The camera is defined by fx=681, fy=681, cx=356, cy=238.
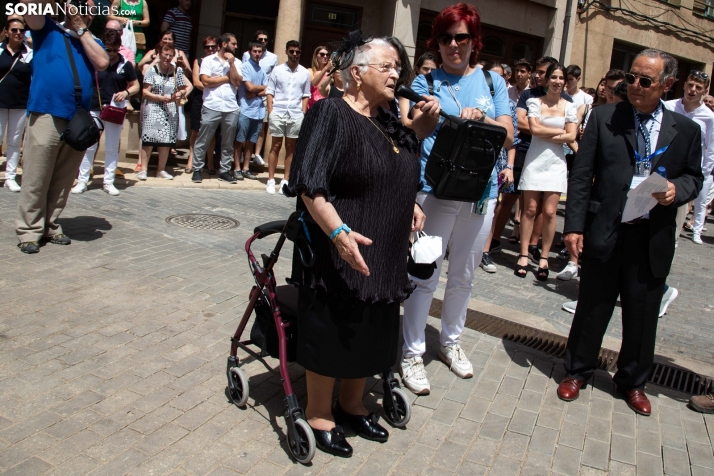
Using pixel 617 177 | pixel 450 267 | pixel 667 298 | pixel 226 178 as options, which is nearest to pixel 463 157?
pixel 450 267

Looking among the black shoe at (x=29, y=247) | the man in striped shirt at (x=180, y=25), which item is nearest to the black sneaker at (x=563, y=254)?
the black shoe at (x=29, y=247)

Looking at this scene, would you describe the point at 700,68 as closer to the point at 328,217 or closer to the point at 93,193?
the point at 93,193

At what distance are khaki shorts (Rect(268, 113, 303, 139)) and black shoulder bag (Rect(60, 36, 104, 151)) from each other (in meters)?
4.57

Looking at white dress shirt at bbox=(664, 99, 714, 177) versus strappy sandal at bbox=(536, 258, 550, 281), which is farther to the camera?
white dress shirt at bbox=(664, 99, 714, 177)

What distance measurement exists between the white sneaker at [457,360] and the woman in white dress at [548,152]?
303 centimetres

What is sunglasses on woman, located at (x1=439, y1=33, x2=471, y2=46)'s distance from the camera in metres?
4.12

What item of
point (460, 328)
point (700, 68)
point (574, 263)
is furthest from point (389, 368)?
point (700, 68)

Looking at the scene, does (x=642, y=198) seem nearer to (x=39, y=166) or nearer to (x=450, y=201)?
(x=450, y=201)

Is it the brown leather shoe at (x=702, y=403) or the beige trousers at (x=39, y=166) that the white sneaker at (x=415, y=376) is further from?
the beige trousers at (x=39, y=166)

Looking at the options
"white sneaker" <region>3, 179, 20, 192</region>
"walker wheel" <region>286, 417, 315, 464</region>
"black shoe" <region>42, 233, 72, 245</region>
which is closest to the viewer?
"walker wheel" <region>286, 417, 315, 464</region>

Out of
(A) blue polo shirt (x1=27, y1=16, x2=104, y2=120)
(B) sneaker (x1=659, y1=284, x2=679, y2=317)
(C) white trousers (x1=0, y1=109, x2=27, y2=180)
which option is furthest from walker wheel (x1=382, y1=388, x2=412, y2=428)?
(C) white trousers (x1=0, y1=109, x2=27, y2=180)

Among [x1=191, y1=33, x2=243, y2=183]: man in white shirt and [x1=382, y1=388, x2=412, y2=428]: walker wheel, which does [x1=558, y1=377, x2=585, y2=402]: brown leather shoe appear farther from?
[x1=191, y1=33, x2=243, y2=183]: man in white shirt

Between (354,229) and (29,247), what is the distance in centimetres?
408

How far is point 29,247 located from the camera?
6.10 metres
